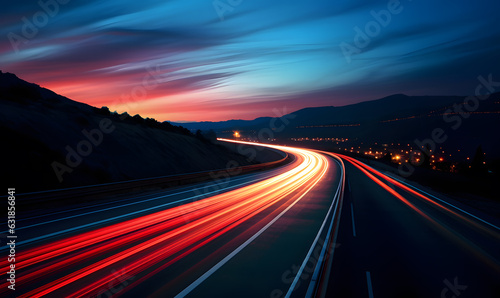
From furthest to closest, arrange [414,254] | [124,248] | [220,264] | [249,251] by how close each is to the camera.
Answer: [414,254] < [249,251] < [124,248] < [220,264]

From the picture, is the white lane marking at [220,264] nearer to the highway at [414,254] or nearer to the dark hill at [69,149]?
the highway at [414,254]

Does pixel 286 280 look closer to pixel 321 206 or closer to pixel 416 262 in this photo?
pixel 416 262

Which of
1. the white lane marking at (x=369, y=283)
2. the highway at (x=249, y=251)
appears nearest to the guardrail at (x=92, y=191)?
the highway at (x=249, y=251)

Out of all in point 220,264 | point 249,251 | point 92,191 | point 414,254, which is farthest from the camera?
point 92,191

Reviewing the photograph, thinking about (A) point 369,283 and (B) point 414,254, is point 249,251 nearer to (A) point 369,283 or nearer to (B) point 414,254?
(A) point 369,283

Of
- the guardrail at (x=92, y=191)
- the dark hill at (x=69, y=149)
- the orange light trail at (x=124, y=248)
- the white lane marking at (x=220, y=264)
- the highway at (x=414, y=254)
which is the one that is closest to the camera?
the white lane marking at (x=220, y=264)

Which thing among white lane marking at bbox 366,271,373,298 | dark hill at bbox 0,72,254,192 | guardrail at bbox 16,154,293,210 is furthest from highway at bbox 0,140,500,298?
dark hill at bbox 0,72,254,192

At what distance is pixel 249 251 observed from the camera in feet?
29.0

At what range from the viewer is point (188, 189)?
2098 cm

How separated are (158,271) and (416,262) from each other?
743 centimetres

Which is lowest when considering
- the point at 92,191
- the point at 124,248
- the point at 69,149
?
the point at 124,248

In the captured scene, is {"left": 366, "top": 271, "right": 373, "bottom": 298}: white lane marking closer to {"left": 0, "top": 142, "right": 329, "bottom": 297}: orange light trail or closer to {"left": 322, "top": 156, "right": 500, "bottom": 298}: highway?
{"left": 322, "top": 156, "right": 500, "bottom": 298}: highway

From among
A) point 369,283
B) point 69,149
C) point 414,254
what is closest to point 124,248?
point 369,283

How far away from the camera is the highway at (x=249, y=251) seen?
660cm
